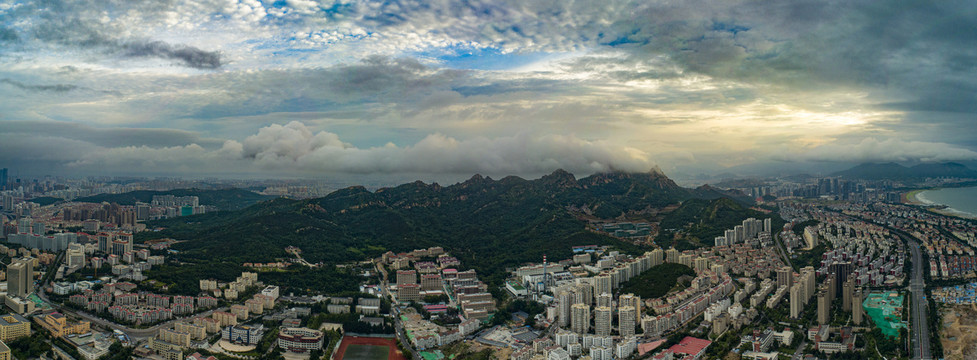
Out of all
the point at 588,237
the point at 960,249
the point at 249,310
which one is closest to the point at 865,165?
the point at 960,249

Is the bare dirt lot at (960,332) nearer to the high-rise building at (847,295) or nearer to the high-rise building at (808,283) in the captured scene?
the high-rise building at (847,295)

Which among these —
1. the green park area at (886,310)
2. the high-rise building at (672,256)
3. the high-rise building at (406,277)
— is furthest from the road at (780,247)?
the high-rise building at (406,277)

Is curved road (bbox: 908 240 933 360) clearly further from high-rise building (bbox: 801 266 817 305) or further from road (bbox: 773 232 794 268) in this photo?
road (bbox: 773 232 794 268)

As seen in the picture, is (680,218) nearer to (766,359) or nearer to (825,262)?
(825,262)

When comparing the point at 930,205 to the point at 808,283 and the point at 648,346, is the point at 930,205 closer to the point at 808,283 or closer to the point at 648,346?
the point at 808,283

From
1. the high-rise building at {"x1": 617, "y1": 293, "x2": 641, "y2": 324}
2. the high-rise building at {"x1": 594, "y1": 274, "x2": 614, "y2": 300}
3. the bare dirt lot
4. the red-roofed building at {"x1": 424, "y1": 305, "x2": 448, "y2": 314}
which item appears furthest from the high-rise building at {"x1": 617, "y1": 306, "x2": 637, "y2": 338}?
the bare dirt lot

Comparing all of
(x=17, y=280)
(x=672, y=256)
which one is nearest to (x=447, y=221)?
(x=672, y=256)

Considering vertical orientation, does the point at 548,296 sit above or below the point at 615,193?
below
